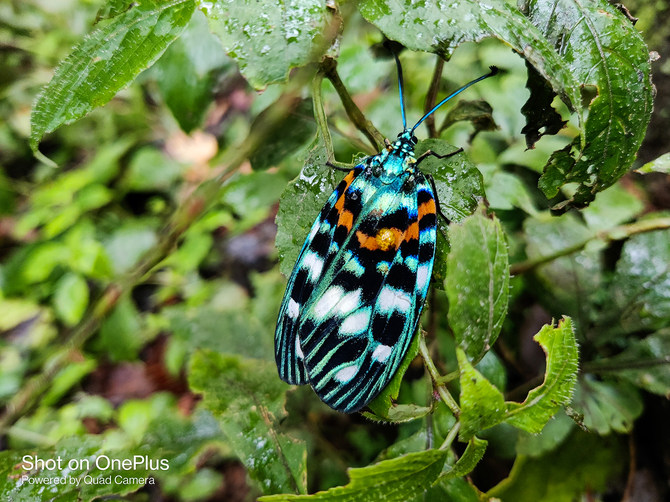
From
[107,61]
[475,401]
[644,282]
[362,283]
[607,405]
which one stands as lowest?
[607,405]

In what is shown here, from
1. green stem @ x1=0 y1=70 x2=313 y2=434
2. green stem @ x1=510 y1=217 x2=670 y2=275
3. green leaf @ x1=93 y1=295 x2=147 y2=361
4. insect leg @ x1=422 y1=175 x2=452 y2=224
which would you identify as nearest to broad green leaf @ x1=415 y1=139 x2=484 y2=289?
insect leg @ x1=422 y1=175 x2=452 y2=224

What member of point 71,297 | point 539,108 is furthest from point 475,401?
point 71,297


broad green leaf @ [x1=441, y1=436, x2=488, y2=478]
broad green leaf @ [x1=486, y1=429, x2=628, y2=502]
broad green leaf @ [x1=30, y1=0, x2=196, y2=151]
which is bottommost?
broad green leaf @ [x1=486, y1=429, x2=628, y2=502]

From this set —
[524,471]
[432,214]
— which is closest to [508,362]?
[524,471]

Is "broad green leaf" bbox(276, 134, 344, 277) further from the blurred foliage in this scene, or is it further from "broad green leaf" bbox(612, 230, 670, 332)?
"broad green leaf" bbox(612, 230, 670, 332)

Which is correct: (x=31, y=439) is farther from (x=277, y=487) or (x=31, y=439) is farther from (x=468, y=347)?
(x=468, y=347)

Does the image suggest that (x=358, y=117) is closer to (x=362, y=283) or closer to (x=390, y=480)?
(x=362, y=283)

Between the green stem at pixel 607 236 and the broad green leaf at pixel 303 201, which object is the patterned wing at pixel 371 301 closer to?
the broad green leaf at pixel 303 201
